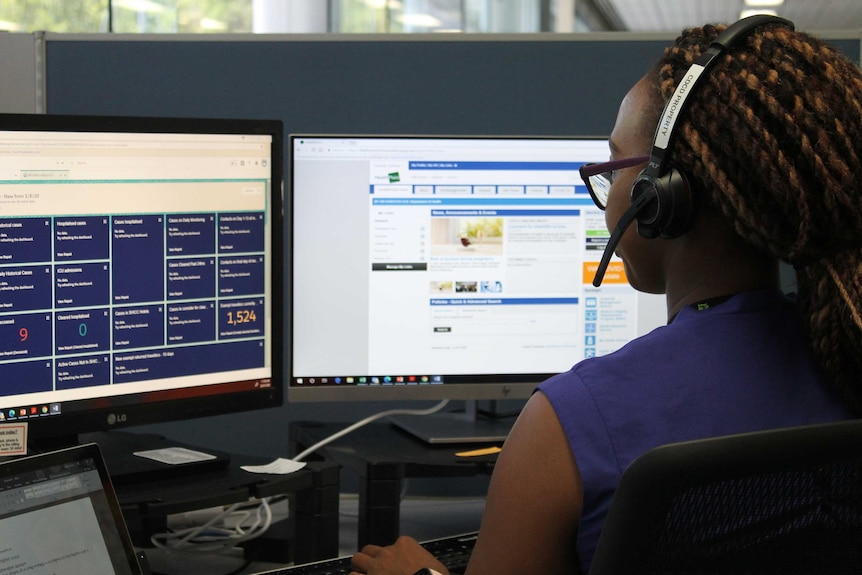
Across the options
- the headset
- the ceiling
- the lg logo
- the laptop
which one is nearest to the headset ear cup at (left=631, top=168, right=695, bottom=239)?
the headset

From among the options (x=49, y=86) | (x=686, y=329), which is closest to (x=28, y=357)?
(x=49, y=86)

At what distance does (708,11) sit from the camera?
33.5 ft

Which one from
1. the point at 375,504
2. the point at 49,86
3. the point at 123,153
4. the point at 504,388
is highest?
the point at 49,86

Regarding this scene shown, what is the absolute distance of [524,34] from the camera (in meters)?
1.46

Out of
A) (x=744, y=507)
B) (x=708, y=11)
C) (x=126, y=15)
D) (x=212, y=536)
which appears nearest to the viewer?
(x=744, y=507)

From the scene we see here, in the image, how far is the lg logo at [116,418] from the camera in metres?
1.12

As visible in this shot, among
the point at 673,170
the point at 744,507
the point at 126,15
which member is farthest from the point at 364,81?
the point at 126,15

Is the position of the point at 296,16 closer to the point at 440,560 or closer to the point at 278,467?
the point at 278,467

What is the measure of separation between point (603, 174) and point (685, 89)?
7.6 inches

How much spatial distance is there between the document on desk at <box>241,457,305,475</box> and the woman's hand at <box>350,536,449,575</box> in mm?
226

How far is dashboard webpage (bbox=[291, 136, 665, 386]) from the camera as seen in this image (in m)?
1.30

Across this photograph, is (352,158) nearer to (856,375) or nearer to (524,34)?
(524,34)

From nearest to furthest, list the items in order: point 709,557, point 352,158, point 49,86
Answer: point 709,557 < point 352,158 < point 49,86

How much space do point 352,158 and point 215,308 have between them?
27 centimetres
